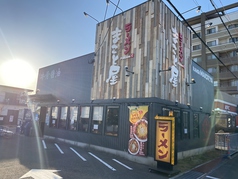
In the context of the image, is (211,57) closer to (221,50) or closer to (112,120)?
(221,50)

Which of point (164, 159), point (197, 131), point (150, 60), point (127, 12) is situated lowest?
point (164, 159)

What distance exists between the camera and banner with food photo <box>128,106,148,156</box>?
7.80m

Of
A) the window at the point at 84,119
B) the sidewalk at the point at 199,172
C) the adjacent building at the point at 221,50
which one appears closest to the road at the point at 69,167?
Result: the sidewalk at the point at 199,172

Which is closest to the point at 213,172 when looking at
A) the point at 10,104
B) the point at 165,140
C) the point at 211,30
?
the point at 165,140

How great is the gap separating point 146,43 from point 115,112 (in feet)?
12.5

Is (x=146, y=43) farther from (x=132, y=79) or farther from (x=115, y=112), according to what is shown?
(x=115, y=112)

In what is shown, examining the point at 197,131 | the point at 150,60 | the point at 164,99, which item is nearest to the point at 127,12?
the point at 150,60

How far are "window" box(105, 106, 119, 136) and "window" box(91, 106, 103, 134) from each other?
572 mm

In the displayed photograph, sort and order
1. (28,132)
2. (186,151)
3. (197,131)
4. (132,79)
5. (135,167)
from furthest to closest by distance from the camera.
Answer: (28,132) → (197,131) → (186,151) → (132,79) → (135,167)

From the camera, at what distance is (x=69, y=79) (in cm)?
1389

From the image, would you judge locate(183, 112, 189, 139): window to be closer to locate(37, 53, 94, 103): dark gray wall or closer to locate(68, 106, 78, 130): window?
locate(37, 53, 94, 103): dark gray wall

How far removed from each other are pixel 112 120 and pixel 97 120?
48.8 inches

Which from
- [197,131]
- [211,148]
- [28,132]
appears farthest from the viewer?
[28,132]

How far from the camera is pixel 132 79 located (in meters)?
9.02
